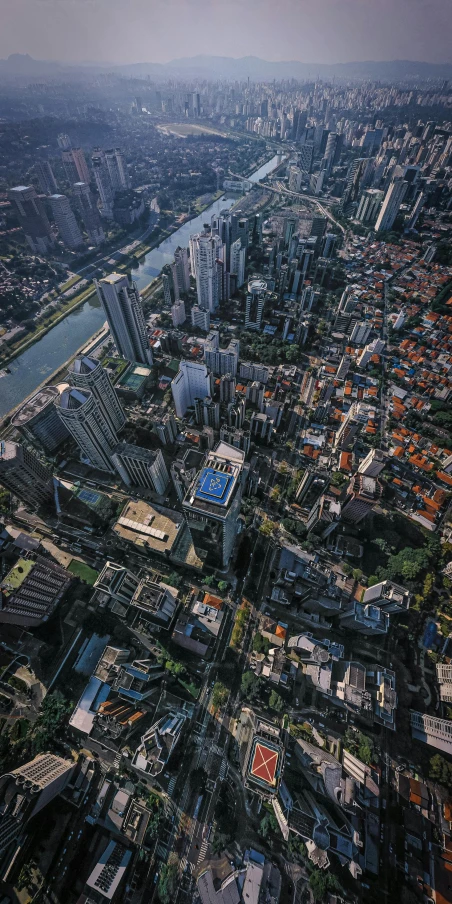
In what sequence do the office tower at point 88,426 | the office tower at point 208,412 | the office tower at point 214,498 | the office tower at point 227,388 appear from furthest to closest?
the office tower at point 227,388, the office tower at point 208,412, the office tower at point 88,426, the office tower at point 214,498

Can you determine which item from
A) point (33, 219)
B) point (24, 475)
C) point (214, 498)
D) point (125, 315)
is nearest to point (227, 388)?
point (125, 315)

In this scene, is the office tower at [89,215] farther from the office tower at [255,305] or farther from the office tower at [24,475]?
the office tower at [24,475]

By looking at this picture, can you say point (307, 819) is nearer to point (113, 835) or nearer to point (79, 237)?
point (113, 835)

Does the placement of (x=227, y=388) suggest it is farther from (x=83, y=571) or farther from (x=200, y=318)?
(x=83, y=571)

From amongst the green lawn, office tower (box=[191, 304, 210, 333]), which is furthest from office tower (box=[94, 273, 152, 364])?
the green lawn

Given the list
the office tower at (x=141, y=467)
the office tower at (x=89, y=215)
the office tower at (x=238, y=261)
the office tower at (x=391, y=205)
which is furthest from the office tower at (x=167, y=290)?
the office tower at (x=391, y=205)

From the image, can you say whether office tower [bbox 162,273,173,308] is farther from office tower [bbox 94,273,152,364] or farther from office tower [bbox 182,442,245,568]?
office tower [bbox 182,442,245,568]

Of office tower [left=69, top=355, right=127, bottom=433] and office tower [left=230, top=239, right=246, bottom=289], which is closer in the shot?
office tower [left=69, top=355, right=127, bottom=433]
